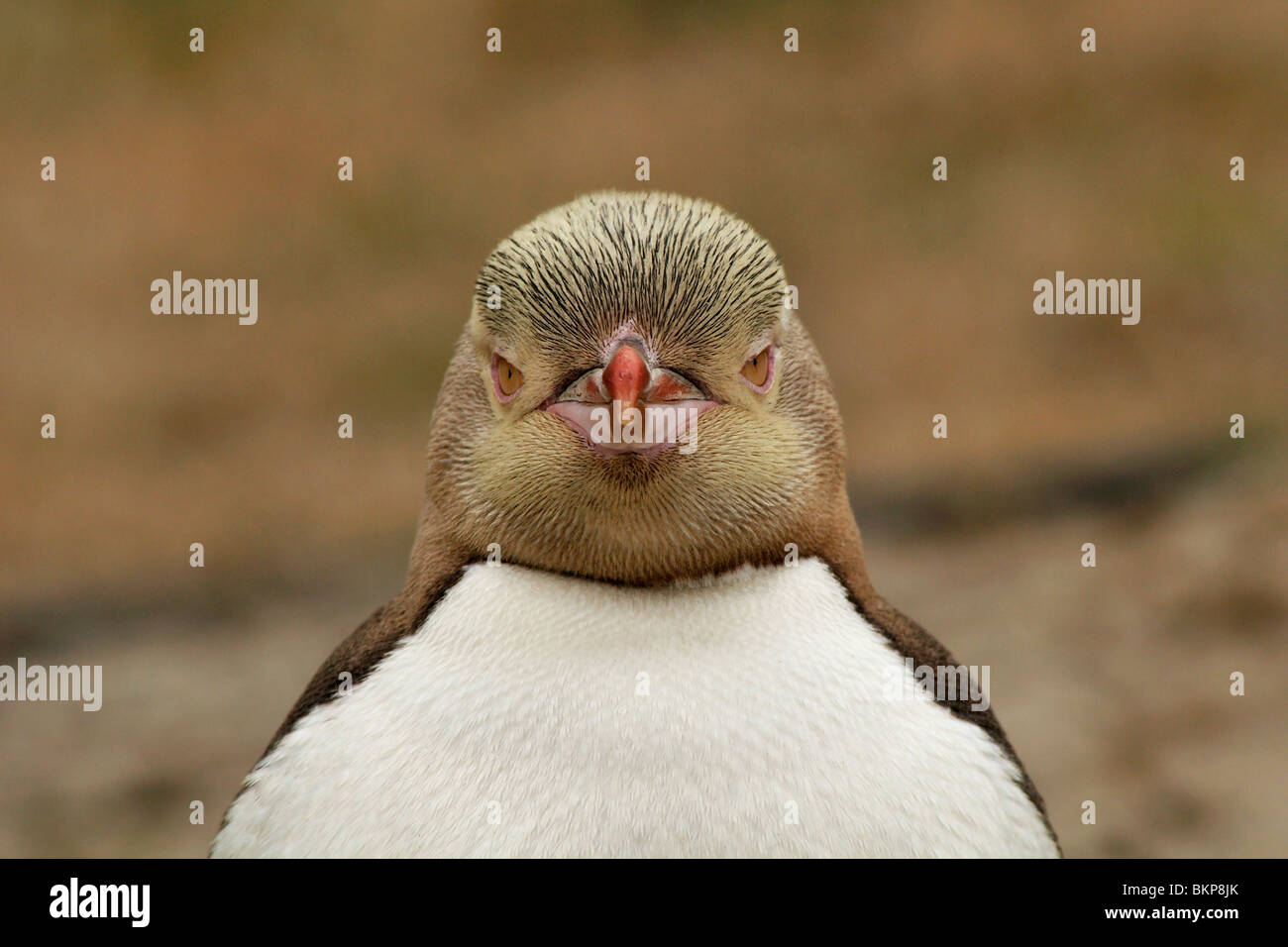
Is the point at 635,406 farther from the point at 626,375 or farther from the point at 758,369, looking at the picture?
the point at 758,369

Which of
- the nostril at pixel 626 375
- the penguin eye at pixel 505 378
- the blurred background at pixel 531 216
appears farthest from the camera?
the blurred background at pixel 531 216

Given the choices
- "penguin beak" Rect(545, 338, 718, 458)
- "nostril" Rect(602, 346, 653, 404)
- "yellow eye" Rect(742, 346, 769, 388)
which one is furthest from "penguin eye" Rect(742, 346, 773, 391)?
"nostril" Rect(602, 346, 653, 404)

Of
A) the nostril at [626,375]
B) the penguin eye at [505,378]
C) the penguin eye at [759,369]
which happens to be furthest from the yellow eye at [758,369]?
the penguin eye at [505,378]

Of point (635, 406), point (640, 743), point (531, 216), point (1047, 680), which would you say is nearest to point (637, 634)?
point (640, 743)

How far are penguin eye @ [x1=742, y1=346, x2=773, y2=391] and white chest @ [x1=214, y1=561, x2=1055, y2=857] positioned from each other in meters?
0.35

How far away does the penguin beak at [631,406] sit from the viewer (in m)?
2.18

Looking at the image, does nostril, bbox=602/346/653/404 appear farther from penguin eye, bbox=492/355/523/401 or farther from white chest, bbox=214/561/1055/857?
white chest, bbox=214/561/1055/857

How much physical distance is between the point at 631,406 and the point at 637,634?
43 centimetres

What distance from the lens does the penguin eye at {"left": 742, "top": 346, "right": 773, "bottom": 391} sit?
2438 mm

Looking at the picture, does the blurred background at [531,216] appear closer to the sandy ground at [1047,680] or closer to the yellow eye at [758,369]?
the sandy ground at [1047,680]

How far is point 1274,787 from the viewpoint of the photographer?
5336mm

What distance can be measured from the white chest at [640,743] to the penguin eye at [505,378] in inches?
12.9

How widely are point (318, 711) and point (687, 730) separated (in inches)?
31.3
